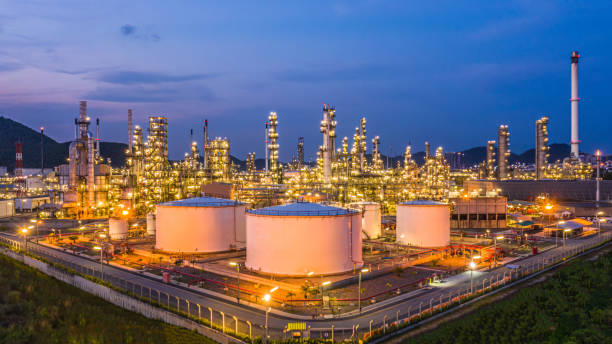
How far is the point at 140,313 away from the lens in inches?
1067

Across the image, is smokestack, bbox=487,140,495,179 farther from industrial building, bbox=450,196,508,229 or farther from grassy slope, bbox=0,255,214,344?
grassy slope, bbox=0,255,214,344

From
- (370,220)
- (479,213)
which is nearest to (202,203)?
(370,220)

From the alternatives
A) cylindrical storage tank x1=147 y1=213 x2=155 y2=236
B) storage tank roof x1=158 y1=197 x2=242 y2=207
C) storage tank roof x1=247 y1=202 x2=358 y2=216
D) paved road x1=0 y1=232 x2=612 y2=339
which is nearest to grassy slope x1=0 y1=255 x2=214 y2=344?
paved road x1=0 y1=232 x2=612 y2=339

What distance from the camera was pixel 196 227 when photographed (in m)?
44.4

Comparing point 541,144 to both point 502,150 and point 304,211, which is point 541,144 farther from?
point 304,211

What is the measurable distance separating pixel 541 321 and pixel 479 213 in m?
40.7

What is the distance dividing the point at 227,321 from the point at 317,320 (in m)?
4.61

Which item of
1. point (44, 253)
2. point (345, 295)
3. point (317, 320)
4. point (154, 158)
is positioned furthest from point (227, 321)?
point (154, 158)

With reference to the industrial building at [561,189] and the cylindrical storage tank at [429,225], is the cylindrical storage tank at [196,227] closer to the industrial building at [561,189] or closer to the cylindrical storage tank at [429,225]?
the cylindrical storage tank at [429,225]

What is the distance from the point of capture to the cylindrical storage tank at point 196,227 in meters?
44.3

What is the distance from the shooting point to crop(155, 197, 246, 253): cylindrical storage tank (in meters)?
44.3

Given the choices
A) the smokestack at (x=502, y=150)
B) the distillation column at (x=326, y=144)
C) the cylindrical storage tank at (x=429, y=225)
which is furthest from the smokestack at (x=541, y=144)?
the cylindrical storage tank at (x=429, y=225)

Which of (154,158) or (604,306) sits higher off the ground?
(154,158)

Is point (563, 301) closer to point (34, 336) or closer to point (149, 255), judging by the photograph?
point (34, 336)
